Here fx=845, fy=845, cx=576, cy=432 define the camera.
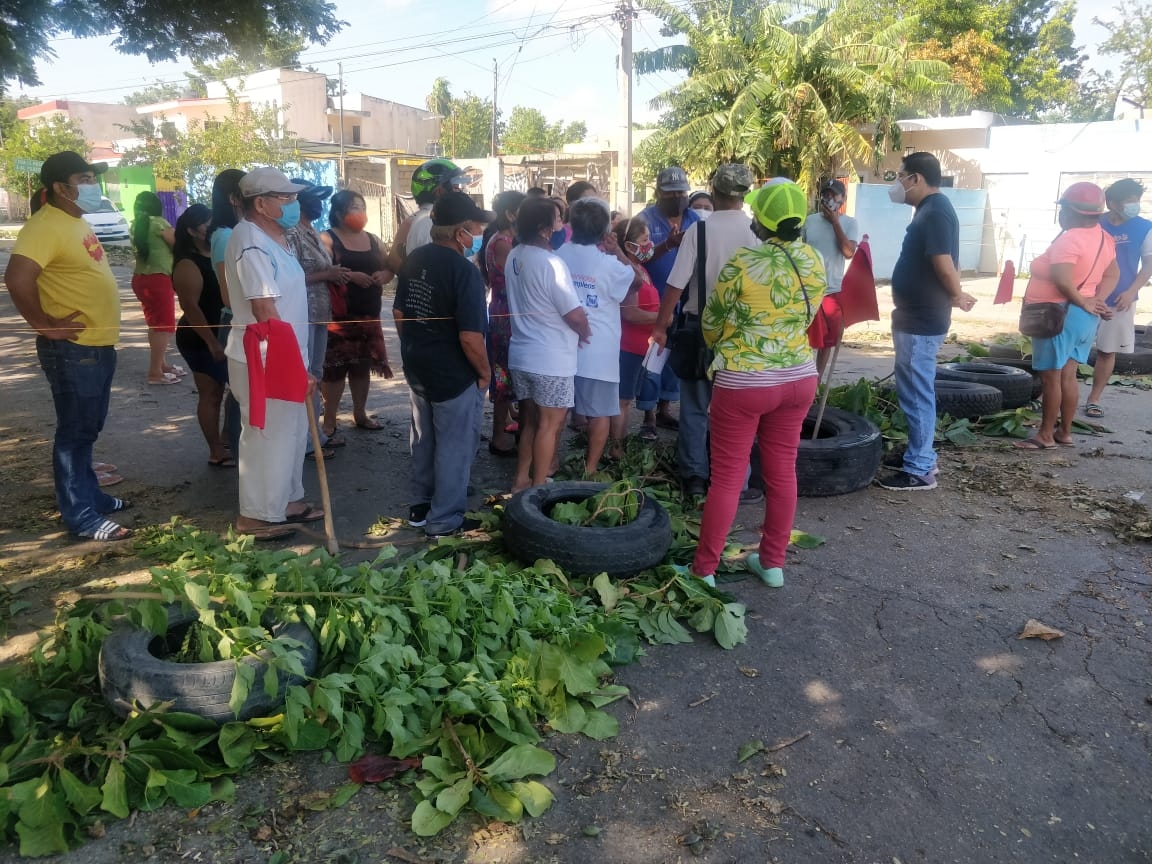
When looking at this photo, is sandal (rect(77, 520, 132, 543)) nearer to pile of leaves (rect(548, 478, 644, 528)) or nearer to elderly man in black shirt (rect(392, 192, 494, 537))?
elderly man in black shirt (rect(392, 192, 494, 537))

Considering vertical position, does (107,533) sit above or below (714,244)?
below

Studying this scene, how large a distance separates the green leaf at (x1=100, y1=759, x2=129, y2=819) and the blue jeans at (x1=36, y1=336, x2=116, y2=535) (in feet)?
8.48

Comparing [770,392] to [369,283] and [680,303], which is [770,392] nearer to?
[680,303]

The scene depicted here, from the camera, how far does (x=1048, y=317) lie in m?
6.14

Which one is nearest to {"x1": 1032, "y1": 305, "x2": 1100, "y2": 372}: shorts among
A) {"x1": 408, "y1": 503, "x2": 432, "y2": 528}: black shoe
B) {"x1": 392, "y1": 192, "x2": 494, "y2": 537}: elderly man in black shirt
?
{"x1": 392, "y1": 192, "x2": 494, "y2": 537}: elderly man in black shirt

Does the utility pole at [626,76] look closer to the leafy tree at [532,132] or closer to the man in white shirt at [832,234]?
the man in white shirt at [832,234]

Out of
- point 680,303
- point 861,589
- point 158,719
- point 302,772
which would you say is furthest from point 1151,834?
point 680,303

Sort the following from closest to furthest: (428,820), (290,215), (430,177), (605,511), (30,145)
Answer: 1. (428,820)
2. (605,511)
3. (290,215)
4. (430,177)
5. (30,145)

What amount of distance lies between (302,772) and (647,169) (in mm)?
28717

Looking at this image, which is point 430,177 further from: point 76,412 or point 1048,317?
point 1048,317

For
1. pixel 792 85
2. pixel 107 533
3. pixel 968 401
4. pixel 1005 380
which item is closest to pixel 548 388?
pixel 107 533

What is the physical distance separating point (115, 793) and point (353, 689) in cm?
77

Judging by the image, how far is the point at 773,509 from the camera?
414 centimetres

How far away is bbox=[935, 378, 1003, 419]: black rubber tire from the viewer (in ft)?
23.2
